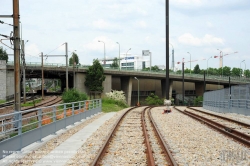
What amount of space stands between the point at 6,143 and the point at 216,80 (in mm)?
100902

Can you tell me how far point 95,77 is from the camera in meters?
77.8

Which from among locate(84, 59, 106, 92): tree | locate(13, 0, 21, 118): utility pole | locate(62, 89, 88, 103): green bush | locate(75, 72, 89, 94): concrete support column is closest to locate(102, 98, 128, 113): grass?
locate(62, 89, 88, 103): green bush

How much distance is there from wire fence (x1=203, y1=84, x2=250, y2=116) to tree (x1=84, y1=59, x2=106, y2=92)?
3996cm

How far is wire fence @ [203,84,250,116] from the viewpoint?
2925 cm

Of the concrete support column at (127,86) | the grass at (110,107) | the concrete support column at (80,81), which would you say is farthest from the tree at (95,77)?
the grass at (110,107)

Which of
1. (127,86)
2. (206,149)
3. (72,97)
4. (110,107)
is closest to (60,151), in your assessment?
(206,149)

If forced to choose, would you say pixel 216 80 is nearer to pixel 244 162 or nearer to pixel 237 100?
pixel 237 100

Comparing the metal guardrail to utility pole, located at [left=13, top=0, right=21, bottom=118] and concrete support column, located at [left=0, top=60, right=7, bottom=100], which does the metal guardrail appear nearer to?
utility pole, located at [left=13, top=0, right=21, bottom=118]

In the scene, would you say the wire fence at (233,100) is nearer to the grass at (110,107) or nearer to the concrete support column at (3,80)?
the grass at (110,107)

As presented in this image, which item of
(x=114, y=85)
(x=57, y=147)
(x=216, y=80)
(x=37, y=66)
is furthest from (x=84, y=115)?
(x=216, y=80)

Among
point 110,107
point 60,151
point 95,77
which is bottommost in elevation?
point 110,107

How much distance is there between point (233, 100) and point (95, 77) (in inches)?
1877

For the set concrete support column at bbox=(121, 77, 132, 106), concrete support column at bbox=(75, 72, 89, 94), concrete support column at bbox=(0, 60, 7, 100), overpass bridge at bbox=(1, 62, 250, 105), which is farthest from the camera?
concrete support column at bbox=(121, 77, 132, 106)

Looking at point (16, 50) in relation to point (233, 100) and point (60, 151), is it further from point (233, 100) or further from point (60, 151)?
point (233, 100)
